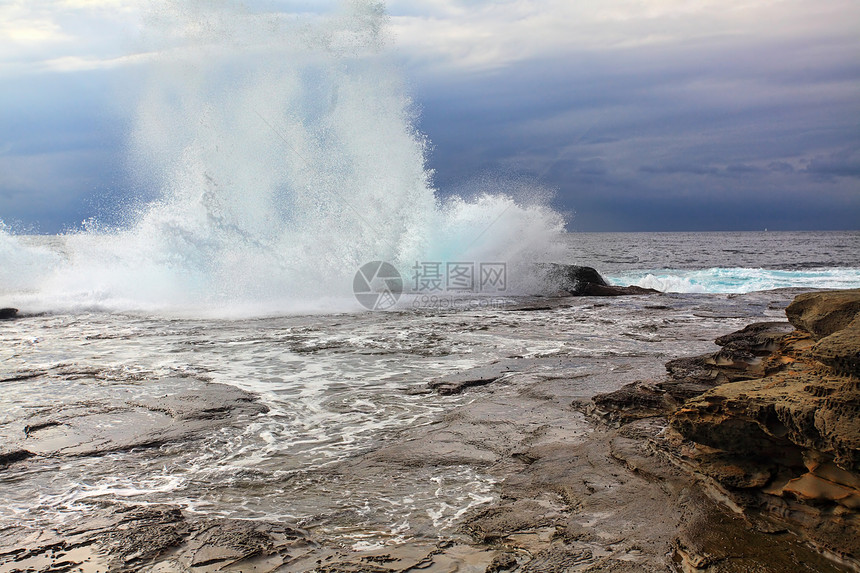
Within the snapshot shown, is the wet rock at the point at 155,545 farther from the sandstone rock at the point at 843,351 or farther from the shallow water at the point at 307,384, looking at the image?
the sandstone rock at the point at 843,351

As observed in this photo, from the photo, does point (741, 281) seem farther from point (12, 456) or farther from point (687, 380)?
point (12, 456)

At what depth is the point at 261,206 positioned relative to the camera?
1708 centimetres

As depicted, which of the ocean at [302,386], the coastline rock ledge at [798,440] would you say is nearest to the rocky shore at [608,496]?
the coastline rock ledge at [798,440]

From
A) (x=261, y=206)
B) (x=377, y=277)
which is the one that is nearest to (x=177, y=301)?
(x=261, y=206)

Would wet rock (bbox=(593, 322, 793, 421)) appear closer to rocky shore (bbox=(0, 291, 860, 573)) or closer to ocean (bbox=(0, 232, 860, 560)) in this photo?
rocky shore (bbox=(0, 291, 860, 573))

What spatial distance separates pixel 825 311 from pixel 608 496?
6.72 feet

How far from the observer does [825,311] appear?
13.4ft

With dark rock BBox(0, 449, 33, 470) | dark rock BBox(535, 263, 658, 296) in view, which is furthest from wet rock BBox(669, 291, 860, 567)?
dark rock BBox(535, 263, 658, 296)

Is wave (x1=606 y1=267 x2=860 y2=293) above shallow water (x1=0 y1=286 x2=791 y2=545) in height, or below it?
above

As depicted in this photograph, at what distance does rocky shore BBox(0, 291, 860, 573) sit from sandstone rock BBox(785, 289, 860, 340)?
0.04 ft

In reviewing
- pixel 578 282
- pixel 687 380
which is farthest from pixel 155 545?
pixel 578 282

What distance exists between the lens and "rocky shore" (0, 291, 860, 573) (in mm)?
2865

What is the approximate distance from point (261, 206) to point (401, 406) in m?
12.7

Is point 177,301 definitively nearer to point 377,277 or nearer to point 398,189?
point 377,277
